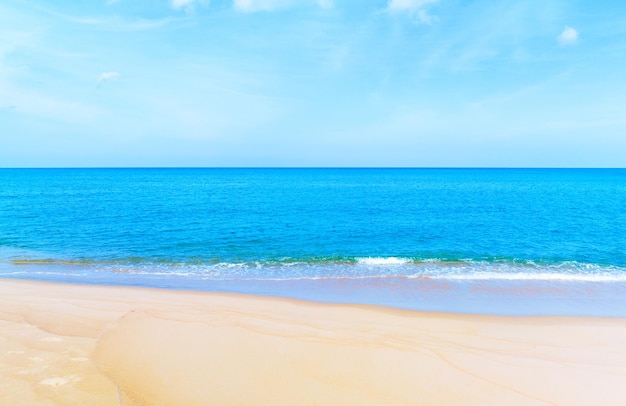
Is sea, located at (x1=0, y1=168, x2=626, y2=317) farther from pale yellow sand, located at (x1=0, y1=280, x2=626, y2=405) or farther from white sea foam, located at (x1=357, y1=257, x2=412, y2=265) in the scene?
pale yellow sand, located at (x1=0, y1=280, x2=626, y2=405)

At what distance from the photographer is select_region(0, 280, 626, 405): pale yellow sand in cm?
704

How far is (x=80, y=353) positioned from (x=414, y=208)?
127ft

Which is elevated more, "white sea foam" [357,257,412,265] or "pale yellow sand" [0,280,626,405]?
"pale yellow sand" [0,280,626,405]

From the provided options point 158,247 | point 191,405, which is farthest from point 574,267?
point 158,247

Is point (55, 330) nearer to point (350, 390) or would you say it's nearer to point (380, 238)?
point (350, 390)

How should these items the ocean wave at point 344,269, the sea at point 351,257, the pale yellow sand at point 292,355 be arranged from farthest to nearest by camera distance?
the ocean wave at point 344,269
the sea at point 351,257
the pale yellow sand at point 292,355

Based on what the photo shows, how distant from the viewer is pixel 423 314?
12.0 metres

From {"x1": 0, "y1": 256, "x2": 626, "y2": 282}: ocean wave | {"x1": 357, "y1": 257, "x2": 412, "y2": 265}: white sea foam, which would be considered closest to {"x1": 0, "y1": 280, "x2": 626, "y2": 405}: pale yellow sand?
{"x1": 0, "y1": 256, "x2": 626, "y2": 282}: ocean wave

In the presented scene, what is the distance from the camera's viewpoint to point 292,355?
859cm

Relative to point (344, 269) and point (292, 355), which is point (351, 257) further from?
point (292, 355)

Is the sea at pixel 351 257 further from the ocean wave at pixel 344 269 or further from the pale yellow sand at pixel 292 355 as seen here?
the pale yellow sand at pixel 292 355

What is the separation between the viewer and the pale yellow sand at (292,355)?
7.04 meters

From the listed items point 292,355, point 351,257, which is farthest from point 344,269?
point 292,355

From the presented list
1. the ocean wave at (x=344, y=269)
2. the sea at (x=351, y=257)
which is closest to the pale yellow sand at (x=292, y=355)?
the sea at (x=351, y=257)
